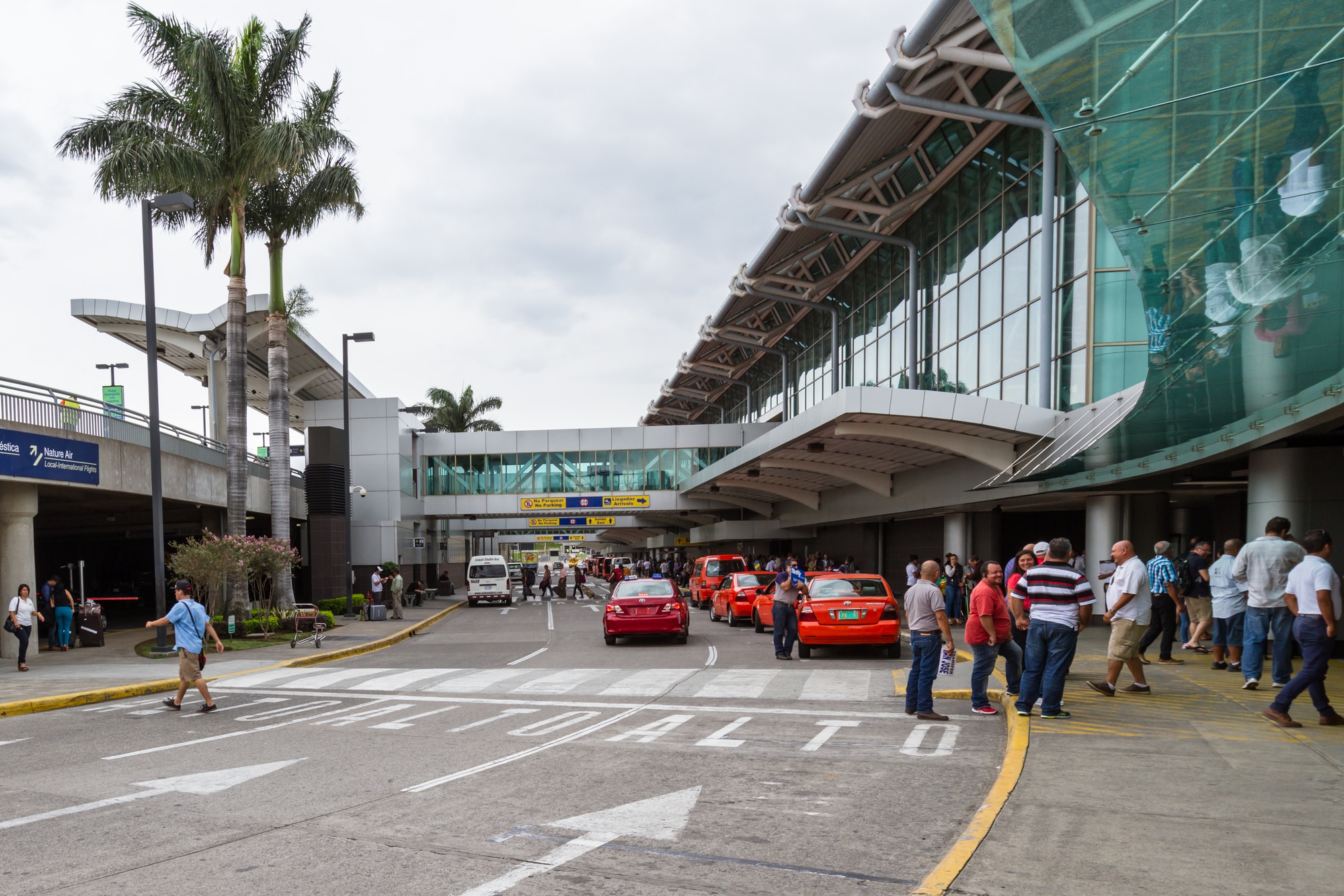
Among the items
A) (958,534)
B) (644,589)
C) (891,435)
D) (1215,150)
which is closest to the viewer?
(1215,150)

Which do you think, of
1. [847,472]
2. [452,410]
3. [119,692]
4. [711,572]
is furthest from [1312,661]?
[452,410]

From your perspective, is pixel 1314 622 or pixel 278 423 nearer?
pixel 1314 622

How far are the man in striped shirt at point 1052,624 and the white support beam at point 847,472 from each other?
→ 25.3 m

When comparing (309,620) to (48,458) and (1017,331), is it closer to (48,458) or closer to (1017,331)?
(48,458)

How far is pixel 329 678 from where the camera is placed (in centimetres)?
1647

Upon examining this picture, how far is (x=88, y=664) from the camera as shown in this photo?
1877 centimetres

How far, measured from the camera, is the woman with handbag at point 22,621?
1786 cm

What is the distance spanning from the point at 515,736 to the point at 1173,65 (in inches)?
350

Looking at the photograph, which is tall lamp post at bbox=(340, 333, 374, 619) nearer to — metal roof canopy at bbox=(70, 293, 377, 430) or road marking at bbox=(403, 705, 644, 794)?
metal roof canopy at bbox=(70, 293, 377, 430)

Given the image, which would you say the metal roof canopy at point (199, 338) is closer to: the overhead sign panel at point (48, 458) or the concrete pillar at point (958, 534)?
the overhead sign panel at point (48, 458)

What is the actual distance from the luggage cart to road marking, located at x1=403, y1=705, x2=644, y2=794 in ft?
39.6

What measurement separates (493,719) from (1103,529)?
1679cm

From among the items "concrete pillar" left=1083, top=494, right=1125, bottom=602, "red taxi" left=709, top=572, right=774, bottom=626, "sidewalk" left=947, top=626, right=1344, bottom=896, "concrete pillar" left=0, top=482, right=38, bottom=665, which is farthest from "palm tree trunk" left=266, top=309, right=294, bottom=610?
"sidewalk" left=947, top=626, right=1344, bottom=896

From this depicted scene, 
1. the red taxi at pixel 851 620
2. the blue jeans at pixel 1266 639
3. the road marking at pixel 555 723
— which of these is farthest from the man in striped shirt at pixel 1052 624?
the red taxi at pixel 851 620
